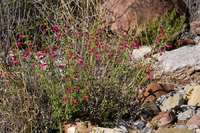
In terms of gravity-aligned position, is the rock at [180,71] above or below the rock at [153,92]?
above

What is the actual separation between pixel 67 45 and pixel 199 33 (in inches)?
158

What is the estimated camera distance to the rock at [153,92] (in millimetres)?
3236

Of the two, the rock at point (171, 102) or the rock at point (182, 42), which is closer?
the rock at point (171, 102)

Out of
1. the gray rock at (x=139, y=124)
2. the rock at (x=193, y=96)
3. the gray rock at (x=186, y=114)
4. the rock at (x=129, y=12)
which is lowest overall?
the gray rock at (x=139, y=124)

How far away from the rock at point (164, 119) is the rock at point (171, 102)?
22 centimetres

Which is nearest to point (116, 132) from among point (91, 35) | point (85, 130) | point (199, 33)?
point (85, 130)

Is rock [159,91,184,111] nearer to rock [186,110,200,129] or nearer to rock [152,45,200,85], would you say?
rock [186,110,200,129]

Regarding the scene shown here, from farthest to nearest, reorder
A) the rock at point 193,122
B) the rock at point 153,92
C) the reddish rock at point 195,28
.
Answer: the reddish rock at point 195,28, the rock at point 153,92, the rock at point 193,122

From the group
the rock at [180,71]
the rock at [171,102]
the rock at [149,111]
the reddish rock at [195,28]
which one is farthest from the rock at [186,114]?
A: the reddish rock at [195,28]

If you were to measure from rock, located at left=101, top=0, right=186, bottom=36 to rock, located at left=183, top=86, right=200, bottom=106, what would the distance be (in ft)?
7.20

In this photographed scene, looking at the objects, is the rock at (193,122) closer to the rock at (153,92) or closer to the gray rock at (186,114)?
the gray rock at (186,114)

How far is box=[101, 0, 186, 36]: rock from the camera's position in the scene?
505cm

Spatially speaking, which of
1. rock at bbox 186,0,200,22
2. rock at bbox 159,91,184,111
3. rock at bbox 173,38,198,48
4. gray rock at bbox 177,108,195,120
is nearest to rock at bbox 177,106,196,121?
gray rock at bbox 177,108,195,120

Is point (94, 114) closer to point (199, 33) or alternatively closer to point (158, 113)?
point (158, 113)
